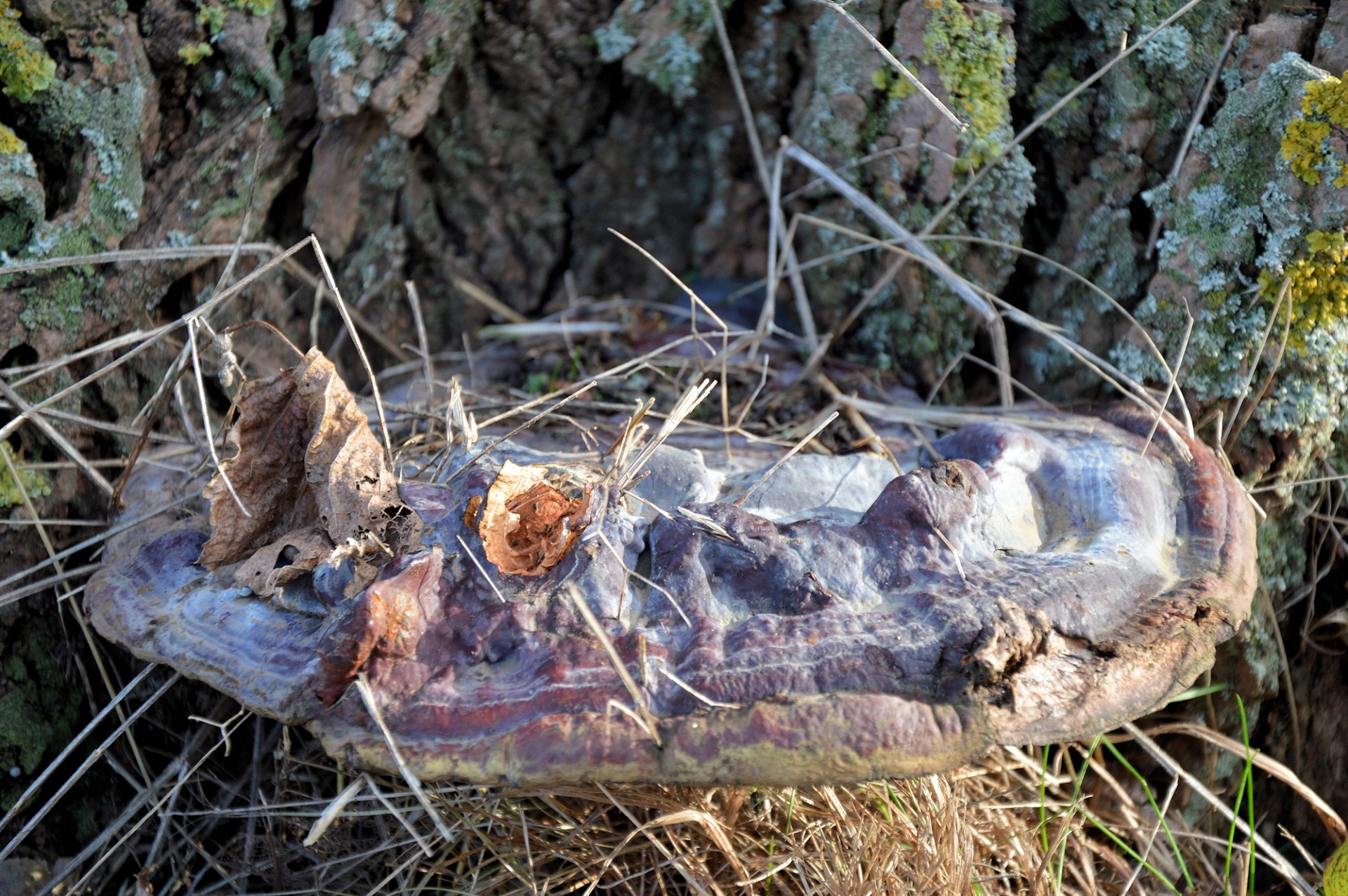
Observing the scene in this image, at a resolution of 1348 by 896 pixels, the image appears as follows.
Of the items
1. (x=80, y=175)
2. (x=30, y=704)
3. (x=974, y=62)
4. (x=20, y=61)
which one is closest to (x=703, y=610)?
(x=974, y=62)

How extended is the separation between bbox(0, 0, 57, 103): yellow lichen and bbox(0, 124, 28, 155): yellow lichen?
89mm

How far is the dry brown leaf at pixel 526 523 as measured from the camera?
1626 mm

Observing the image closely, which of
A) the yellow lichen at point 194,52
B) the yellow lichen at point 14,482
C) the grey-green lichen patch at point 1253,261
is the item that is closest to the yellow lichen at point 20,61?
the yellow lichen at point 194,52

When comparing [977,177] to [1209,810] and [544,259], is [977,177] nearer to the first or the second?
[544,259]

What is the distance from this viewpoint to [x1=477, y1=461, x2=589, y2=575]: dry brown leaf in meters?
1.63

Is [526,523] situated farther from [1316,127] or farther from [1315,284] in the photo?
[1316,127]

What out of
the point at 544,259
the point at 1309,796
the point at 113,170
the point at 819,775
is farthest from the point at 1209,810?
the point at 113,170

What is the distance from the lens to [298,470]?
1.83 meters

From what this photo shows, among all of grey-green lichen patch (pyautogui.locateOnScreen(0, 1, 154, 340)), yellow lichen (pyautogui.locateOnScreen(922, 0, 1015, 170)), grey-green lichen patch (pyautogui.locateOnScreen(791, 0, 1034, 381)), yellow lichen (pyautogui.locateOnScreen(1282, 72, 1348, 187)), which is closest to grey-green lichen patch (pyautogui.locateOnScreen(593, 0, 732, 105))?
grey-green lichen patch (pyautogui.locateOnScreen(791, 0, 1034, 381))

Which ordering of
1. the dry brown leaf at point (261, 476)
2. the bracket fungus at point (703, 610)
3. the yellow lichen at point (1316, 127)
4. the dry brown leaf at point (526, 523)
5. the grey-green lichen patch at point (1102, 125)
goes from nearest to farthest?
the bracket fungus at point (703, 610) → the dry brown leaf at point (526, 523) → the dry brown leaf at point (261, 476) → the yellow lichen at point (1316, 127) → the grey-green lichen patch at point (1102, 125)

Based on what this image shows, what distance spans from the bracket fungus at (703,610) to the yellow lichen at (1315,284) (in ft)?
1.53

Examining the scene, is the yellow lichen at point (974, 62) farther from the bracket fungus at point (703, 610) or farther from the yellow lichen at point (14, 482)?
the yellow lichen at point (14, 482)

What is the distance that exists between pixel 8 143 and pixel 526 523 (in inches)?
63.8

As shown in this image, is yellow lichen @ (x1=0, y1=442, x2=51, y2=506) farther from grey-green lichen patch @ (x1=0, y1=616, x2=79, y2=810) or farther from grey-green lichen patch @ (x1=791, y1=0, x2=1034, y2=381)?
grey-green lichen patch @ (x1=791, y1=0, x2=1034, y2=381)
